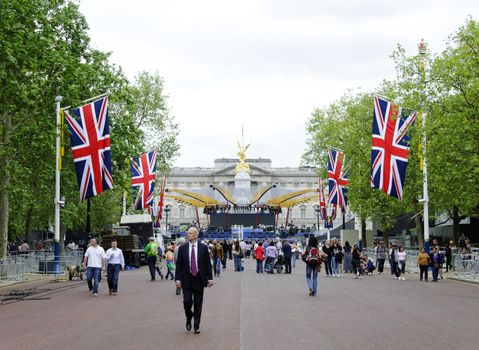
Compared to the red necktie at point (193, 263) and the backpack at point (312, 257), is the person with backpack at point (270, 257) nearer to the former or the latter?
the backpack at point (312, 257)

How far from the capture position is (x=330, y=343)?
37.3ft

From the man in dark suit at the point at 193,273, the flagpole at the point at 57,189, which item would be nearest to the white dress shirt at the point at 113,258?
the flagpole at the point at 57,189

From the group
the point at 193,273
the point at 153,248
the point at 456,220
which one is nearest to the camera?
the point at 193,273

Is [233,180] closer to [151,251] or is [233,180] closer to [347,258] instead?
[347,258]

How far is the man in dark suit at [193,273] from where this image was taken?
12859mm

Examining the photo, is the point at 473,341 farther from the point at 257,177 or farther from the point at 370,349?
the point at 257,177

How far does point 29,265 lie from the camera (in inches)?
1362

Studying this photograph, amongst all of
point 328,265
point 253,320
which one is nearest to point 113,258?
point 253,320

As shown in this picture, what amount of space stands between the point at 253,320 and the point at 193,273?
2291 millimetres

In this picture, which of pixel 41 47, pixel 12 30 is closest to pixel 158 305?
pixel 12 30

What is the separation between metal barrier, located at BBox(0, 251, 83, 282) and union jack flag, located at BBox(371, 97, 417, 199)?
50.4 ft

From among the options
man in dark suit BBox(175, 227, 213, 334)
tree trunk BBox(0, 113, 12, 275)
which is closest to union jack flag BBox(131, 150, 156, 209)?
tree trunk BBox(0, 113, 12, 275)

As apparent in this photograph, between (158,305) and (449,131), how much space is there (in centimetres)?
1656

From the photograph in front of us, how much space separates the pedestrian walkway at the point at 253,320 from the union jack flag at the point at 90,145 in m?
5.30
